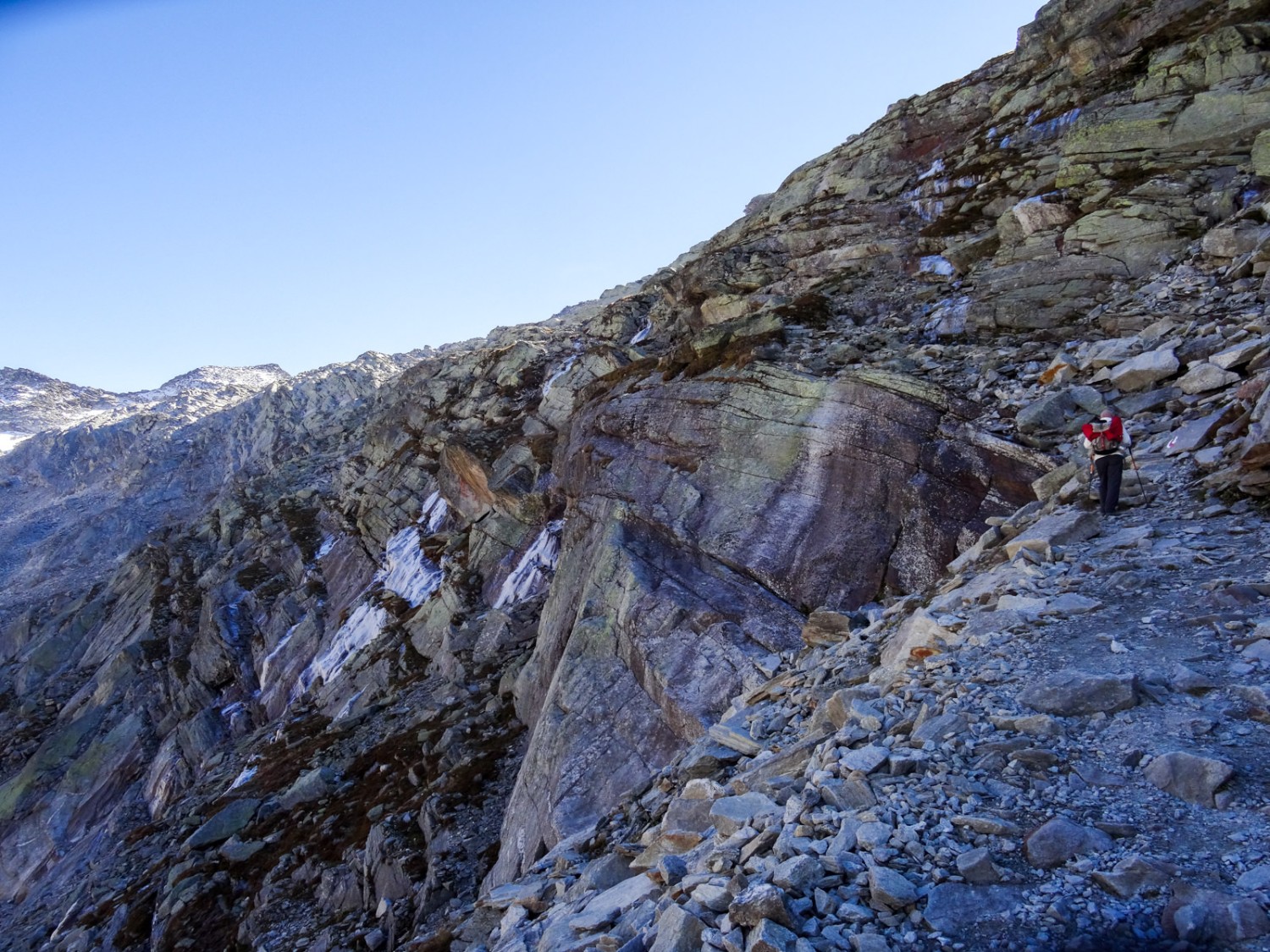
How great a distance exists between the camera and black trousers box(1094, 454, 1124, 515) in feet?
37.9

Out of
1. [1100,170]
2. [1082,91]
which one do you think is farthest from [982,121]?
[1100,170]

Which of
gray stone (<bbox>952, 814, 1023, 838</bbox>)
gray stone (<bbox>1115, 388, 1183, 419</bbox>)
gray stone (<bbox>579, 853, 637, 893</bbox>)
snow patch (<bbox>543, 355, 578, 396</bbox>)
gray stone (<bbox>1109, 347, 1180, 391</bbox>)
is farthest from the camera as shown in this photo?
snow patch (<bbox>543, 355, 578, 396</bbox>)

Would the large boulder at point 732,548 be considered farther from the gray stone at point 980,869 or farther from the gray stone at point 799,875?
the gray stone at point 980,869

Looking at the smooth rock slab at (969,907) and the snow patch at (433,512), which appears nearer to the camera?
the smooth rock slab at (969,907)

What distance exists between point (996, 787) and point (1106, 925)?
1518mm

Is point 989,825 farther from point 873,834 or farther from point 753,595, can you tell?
point 753,595

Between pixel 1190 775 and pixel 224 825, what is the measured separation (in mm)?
33233

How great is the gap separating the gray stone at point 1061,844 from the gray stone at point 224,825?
3156cm

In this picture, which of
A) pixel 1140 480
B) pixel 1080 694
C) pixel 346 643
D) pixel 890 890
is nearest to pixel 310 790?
pixel 346 643

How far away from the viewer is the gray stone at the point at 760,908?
16.1ft

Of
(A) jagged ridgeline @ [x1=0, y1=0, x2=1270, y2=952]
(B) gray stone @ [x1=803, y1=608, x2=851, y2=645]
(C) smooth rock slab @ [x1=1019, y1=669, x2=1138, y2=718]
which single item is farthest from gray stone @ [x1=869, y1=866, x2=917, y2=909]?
(B) gray stone @ [x1=803, y1=608, x2=851, y2=645]

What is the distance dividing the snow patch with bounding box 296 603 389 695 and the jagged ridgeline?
0.43 m

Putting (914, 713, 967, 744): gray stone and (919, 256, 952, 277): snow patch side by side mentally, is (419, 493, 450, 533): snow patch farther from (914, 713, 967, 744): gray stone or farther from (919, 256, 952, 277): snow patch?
(914, 713, 967, 744): gray stone

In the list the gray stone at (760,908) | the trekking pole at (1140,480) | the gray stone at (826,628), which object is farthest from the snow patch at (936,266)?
the gray stone at (760,908)
